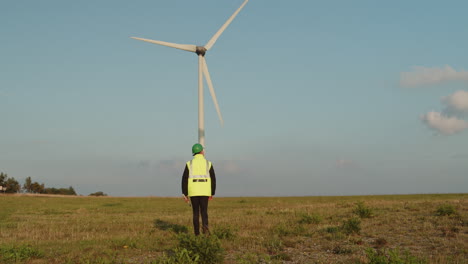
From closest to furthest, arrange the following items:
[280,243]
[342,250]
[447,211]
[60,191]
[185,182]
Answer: [342,250]
[280,243]
[185,182]
[447,211]
[60,191]

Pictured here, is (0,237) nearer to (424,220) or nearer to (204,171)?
(204,171)

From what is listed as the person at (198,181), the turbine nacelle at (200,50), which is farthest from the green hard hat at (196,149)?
the turbine nacelle at (200,50)

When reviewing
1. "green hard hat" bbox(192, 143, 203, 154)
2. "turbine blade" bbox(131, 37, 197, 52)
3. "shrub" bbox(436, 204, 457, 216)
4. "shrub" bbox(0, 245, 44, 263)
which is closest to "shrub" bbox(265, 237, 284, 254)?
"green hard hat" bbox(192, 143, 203, 154)

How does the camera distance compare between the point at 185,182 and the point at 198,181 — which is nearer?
the point at 198,181

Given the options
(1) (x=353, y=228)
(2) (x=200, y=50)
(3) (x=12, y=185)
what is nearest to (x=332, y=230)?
(1) (x=353, y=228)

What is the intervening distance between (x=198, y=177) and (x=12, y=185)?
350ft

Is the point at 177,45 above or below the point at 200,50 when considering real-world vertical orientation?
above

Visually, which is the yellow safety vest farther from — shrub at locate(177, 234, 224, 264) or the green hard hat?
shrub at locate(177, 234, 224, 264)

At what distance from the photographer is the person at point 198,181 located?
11.8 metres

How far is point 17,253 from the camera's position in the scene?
9945mm

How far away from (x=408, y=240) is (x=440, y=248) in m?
1.36

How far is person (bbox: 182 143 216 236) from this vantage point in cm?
1177

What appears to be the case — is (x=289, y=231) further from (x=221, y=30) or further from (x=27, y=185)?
(x=27, y=185)

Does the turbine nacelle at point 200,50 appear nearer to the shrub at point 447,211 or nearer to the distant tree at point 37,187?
the shrub at point 447,211
